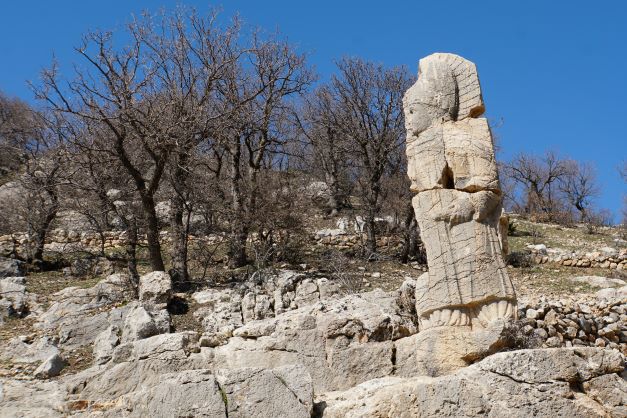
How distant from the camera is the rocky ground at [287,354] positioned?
568 cm

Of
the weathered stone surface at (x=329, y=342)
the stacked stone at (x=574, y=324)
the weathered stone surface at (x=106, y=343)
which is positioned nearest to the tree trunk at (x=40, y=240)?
the weathered stone surface at (x=106, y=343)

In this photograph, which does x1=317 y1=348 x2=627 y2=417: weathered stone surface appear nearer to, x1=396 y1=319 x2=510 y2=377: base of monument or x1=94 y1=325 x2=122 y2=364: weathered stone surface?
x1=396 y1=319 x2=510 y2=377: base of monument

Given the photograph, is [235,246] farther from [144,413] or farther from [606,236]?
[606,236]

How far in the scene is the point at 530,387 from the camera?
5.57 metres

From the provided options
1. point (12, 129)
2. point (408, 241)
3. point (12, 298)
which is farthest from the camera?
point (12, 129)

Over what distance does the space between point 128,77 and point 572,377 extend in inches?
455

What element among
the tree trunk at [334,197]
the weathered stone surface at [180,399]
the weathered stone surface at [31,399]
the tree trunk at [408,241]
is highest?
the tree trunk at [334,197]

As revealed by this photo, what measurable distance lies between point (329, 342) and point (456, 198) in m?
2.36

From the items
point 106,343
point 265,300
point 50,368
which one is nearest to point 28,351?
point 50,368

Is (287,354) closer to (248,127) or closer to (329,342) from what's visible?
(329,342)

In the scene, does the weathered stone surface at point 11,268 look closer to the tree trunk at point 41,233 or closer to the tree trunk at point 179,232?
the tree trunk at point 41,233

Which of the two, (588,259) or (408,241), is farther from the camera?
(408,241)

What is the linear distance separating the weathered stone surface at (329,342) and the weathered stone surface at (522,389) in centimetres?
199

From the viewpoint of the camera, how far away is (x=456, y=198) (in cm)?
821
